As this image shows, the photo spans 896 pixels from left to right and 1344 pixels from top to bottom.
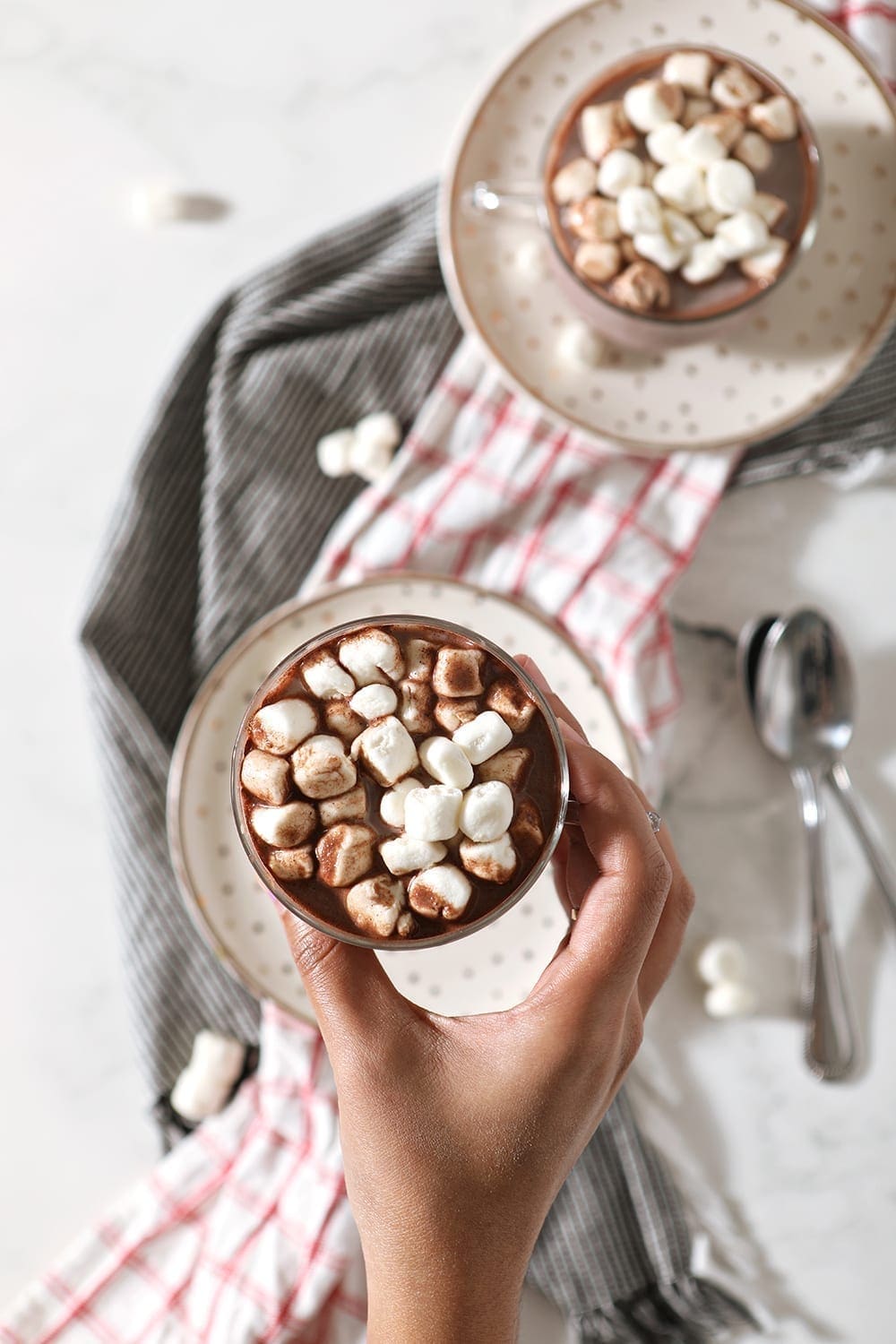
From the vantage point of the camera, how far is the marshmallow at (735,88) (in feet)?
3.77

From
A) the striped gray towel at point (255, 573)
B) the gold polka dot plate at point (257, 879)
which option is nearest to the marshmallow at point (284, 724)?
the gold polka dot plate at point (257, 879)

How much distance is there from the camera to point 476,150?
4.14 ft

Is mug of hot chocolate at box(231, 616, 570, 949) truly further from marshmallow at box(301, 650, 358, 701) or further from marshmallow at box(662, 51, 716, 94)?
marshmallow at box(662, 51, 716, 94)

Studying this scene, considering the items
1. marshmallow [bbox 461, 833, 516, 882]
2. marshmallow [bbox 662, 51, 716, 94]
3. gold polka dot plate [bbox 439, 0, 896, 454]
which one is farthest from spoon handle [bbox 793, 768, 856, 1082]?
marshmallow [bbox 662, 51, 716, 94]

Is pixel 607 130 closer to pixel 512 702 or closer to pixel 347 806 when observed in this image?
pixel 512 702

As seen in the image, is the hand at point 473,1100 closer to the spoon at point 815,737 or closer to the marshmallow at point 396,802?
the marshmallow at point 396,802

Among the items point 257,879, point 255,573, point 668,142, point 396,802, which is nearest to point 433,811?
point 396,802

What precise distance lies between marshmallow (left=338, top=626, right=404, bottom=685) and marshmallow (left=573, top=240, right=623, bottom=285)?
55cm

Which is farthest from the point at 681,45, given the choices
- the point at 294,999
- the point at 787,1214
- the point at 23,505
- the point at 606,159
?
the point at 787,1214

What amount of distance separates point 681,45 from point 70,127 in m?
0.75

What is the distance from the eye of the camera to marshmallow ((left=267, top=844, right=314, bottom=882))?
80cm

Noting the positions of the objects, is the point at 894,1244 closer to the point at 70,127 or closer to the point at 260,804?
the point at 260,804

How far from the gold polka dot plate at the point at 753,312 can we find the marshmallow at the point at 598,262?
12cm

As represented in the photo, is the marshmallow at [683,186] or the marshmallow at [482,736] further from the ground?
the marshmallow at [683,186]
